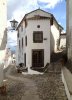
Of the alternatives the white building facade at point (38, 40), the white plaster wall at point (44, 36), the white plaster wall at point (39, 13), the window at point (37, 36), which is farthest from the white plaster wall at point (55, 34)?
the window at point (37, 36)

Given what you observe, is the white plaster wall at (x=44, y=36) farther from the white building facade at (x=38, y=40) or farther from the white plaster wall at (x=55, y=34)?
the white plaster wall at (x=55, y=34)

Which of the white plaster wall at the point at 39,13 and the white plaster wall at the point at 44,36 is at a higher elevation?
the white plaster wall at the point at 39,13

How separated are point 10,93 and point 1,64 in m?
1.76

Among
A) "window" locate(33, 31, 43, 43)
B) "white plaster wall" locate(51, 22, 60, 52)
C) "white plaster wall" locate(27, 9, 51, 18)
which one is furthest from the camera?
"white plaster wall" locate(51, 22, 60, 52)

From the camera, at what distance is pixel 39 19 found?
26.4 m

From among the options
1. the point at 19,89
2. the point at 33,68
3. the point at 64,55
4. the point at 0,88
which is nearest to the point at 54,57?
the point at 64,55

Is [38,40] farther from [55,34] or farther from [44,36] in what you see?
[55,34]

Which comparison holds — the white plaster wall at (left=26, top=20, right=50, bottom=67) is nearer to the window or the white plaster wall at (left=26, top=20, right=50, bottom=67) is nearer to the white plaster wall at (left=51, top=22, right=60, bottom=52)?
the window

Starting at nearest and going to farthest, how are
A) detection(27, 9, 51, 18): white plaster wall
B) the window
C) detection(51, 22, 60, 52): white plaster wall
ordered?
the window → detection(27, 9, 51, 18): white plaster wall → detection(51, 22, 60, 52): white plaster wall

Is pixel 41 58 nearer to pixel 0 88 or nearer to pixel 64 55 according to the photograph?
pixel 64 55

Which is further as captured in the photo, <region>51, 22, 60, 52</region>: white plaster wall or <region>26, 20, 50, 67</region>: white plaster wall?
<region>51, 22, 60, 52</region>: white plaster wall

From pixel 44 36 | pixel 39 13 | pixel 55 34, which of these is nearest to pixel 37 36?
pixel 44 36

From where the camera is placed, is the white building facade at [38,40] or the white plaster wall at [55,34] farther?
the white plaster wall at [55,34]

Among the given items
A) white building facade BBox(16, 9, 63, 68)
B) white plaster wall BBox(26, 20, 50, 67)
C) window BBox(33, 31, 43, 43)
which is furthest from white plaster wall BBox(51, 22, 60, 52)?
window BBox(33, 31, 43, 43)
